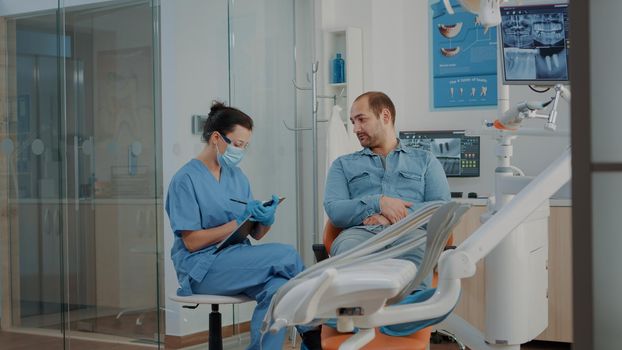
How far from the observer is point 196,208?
3387mm

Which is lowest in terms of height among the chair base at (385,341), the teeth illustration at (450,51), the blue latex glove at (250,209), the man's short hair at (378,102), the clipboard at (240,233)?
the chair base at (385,341)

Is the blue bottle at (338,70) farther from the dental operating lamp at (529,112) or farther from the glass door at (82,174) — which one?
the dental operating lamp at (529,112)

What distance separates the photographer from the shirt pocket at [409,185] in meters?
3.42

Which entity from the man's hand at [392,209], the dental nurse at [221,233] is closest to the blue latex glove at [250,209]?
the dental nurse at [221,233]

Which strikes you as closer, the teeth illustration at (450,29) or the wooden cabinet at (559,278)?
the wooden cabinet at (559,278)

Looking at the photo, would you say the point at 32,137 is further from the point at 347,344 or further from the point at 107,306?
the point at 347,344

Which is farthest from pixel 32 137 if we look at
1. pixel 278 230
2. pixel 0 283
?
pixel 278 230

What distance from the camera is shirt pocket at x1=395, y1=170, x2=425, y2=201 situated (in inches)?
135

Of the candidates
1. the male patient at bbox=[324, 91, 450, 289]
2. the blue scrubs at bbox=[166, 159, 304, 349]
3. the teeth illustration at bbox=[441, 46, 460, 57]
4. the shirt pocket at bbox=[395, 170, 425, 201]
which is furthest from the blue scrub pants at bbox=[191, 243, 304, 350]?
the teeth illustration at bbox=[441, 46, 460, 57]

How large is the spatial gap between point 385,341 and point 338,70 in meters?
2.99

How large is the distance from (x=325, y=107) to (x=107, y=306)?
195cm

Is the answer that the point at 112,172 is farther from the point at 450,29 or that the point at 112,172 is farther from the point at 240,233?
the point at 450,29

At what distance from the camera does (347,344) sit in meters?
2.08

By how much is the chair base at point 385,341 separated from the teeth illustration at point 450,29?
316cm
